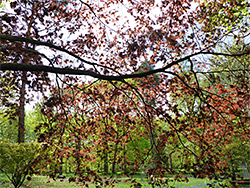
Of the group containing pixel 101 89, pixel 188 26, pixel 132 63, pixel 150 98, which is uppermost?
pixel 188 26

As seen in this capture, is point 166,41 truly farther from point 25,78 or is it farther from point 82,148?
point 25,78

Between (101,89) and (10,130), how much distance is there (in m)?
25.7

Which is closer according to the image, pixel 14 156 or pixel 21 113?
pixel 21 113

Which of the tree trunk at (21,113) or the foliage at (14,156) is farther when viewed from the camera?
the foliage at (14,156)

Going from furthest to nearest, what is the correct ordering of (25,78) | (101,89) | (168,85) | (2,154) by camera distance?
1. (2,154)
2. (101,89)
3. (25,78)
4. (168,85)

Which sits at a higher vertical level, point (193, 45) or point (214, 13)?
point (214, 13)

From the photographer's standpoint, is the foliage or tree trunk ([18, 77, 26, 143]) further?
the foliage

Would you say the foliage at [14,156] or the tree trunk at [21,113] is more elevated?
the tree trunk at [21,113]

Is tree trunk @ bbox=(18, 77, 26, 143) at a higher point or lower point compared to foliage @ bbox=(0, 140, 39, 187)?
higher

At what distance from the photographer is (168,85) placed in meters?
5.31

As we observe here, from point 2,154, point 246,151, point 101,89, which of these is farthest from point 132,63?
point 246,151

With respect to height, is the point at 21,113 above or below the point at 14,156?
above

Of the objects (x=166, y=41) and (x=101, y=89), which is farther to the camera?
(x=101, y=89)

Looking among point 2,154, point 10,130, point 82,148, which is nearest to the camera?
point 82,148
